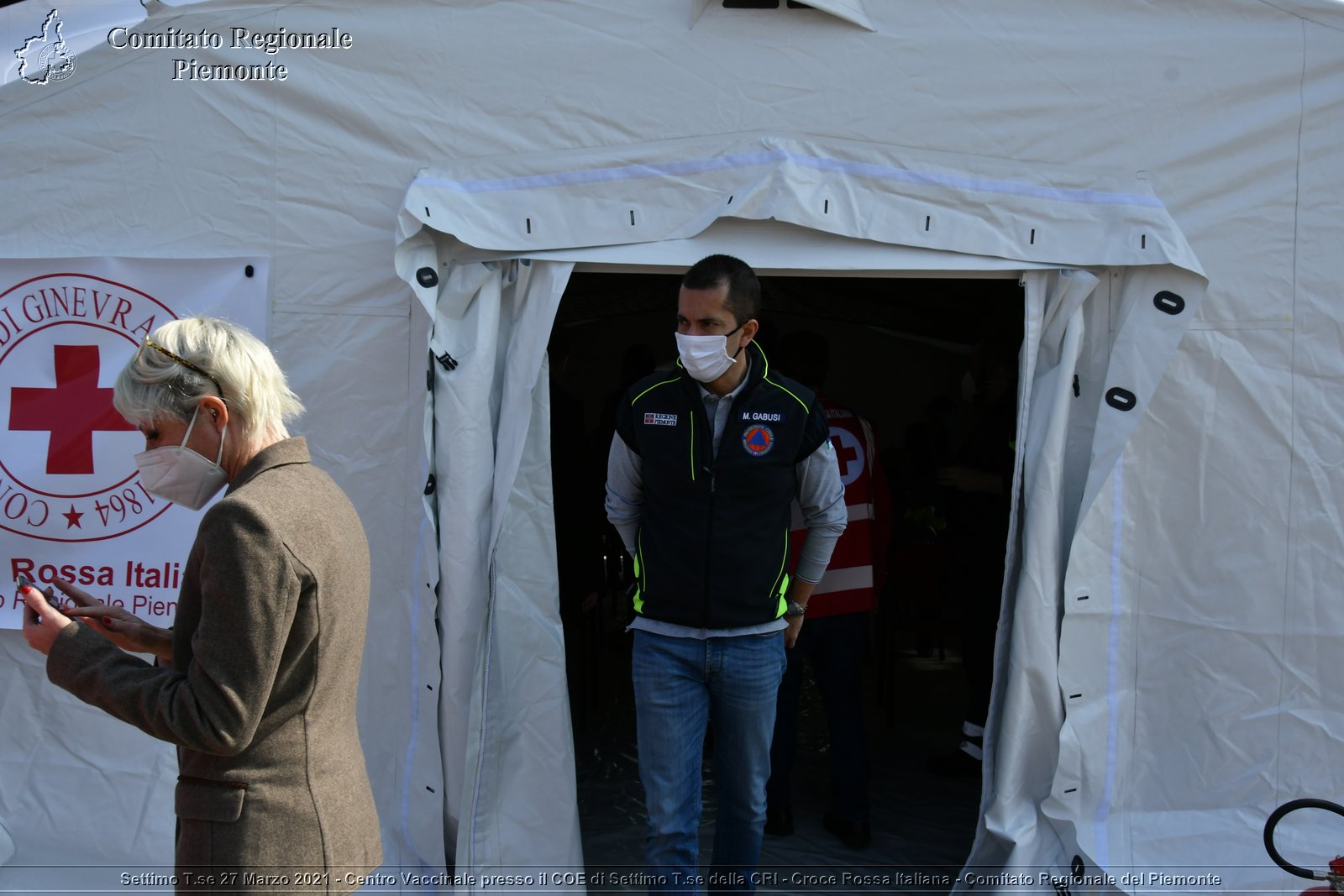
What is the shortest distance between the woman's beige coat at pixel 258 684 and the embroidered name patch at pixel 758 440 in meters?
0.99

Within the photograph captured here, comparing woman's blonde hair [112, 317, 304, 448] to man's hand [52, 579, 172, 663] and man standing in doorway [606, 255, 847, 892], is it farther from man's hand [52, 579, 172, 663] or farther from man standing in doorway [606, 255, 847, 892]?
man standing in doorway [606, 255, 847, 892]

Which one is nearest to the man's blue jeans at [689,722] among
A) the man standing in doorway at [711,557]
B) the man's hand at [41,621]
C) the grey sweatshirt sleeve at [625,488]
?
the man standing in doorway at [711,557]

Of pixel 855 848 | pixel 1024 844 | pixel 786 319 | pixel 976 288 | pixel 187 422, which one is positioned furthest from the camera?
pixel 786 319

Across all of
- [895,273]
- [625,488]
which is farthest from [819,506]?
[895,273]

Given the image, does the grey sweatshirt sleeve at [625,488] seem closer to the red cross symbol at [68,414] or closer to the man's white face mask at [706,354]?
the man's white face mask at [706,354]

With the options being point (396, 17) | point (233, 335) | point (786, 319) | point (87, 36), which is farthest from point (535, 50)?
point (786, 319)

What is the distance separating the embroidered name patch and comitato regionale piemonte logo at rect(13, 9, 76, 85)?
1984mm

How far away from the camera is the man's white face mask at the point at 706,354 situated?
2.37 meters

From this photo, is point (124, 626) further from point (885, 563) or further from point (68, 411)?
point (885, 563)

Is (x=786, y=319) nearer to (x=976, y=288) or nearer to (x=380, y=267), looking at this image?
(x=976, y=288)

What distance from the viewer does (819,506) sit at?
2.53 meters

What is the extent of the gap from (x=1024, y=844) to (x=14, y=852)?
8.36 ft

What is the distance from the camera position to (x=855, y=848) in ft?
11.0

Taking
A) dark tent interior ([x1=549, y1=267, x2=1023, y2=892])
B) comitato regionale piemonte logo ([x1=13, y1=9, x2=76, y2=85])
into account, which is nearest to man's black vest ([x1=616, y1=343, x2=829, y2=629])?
dark tent interior ([x1=549, y1=267, x2=1023, y2=892])
